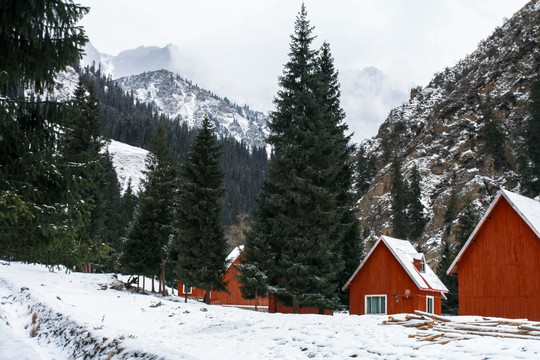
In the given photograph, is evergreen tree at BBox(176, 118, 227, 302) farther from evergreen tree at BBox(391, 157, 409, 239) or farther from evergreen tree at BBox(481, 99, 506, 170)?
evergreen tree at BBox(481, 99, 506, 170)

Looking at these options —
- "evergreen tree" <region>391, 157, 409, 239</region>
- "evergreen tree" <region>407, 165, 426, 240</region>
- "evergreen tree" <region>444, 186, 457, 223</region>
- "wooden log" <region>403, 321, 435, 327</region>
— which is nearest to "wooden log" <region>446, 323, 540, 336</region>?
"wooden log" <region>403, 321, 435, 327</region>

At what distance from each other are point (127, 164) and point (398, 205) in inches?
4255

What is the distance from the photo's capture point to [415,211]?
79.2m

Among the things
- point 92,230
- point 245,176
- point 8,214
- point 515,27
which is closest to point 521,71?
point 515,27

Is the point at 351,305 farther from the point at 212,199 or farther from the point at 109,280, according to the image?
the point at 109,280

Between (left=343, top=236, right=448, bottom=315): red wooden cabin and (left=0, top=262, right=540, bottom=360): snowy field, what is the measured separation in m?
11.4

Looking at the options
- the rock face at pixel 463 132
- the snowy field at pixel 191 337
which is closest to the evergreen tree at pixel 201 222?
the snowy field at pixel 191 337

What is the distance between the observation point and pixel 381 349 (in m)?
13.0

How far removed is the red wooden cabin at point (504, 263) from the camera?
22094 mm

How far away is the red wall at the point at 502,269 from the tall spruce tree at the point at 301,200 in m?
7.49

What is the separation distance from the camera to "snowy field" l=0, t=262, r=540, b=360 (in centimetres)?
1095

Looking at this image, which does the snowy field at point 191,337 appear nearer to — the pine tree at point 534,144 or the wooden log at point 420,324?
the wooden log at point 420,324

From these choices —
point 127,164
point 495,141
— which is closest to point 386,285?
point 495,141

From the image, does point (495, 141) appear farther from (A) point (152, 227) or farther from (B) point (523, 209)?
(A) point (152, 227)
